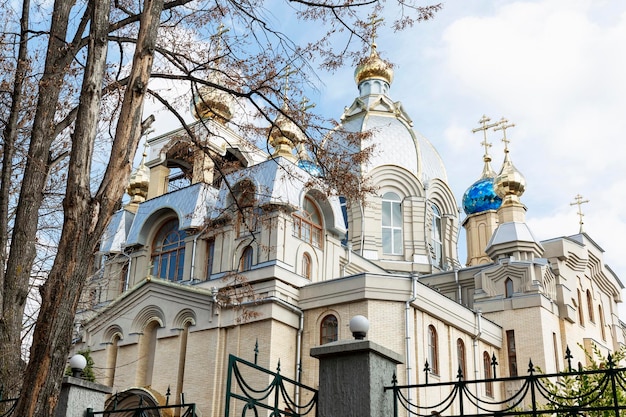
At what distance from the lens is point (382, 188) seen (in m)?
27.2

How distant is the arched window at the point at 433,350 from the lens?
18.3m

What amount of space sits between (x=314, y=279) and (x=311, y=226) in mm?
1394

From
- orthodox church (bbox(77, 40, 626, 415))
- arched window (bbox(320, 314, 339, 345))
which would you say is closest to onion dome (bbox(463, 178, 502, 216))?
orthodox church (bbox(77, 40, 626, 415))

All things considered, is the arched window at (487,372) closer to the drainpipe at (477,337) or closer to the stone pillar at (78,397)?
the drainpipe at (477,337)

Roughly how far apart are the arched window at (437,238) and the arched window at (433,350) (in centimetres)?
859

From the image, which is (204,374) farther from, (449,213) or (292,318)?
(449,213)

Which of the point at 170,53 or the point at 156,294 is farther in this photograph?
the point at 156,294

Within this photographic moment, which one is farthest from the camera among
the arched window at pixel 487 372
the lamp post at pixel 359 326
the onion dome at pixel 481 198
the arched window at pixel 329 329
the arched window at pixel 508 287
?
the onion dome at pixel 481 198

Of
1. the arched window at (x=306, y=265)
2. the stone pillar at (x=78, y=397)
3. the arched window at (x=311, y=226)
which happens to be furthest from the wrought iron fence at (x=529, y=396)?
the arched window at (x=311, y=226)

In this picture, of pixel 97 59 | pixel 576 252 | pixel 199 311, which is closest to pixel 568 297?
pixel 576 252

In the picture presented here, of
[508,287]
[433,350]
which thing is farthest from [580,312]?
[433,350]

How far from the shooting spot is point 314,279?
1981cm

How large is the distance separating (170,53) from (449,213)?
21350mm

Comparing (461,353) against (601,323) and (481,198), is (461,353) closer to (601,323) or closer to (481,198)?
(601,323)
